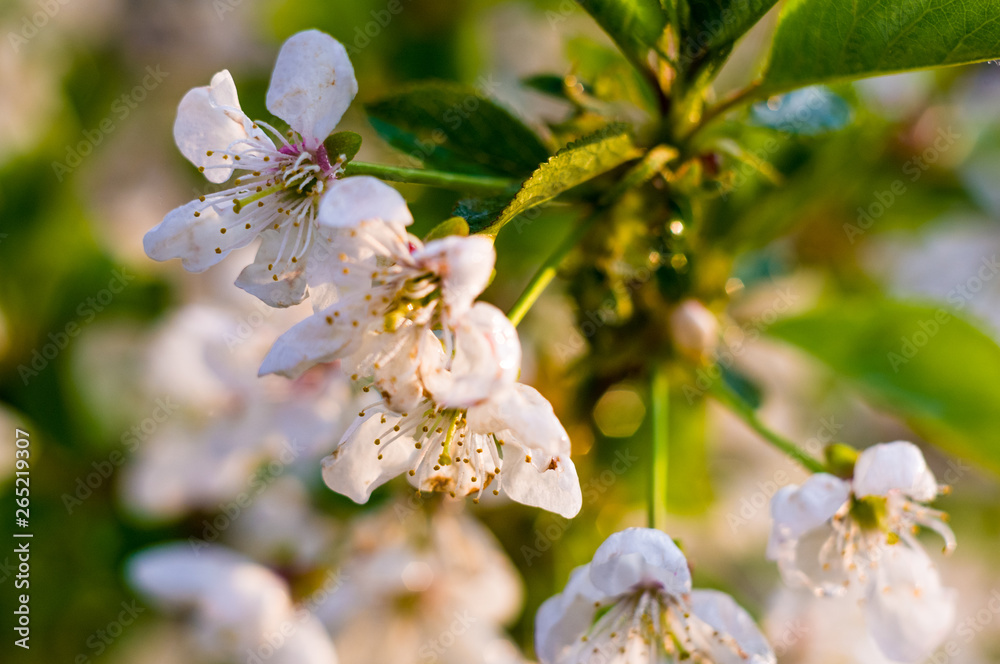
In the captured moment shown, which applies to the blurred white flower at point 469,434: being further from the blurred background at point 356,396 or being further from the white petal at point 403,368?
the blurred background at point 356,396

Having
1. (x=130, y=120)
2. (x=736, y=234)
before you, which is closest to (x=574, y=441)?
(x=736, y=234)

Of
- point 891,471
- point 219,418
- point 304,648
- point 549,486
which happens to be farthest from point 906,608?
point 219,418

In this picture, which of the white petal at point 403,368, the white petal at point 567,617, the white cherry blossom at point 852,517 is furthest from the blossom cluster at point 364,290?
the white cherry blossom at point 852,517

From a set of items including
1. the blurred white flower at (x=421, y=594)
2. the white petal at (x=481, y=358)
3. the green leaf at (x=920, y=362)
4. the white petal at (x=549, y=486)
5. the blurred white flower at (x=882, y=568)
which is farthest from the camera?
the blurred white flower at (x=421, y=594)

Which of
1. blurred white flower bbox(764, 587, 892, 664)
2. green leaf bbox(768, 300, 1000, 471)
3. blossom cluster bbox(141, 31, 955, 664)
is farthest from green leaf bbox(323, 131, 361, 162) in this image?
blurred white flower bbox(764, 587, 892, 664)

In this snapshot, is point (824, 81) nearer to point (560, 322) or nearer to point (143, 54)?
point (560, 322)

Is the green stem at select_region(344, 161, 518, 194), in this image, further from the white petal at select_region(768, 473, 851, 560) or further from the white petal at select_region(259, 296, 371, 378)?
the white petal at select_region(768, 473, 851, 560)
